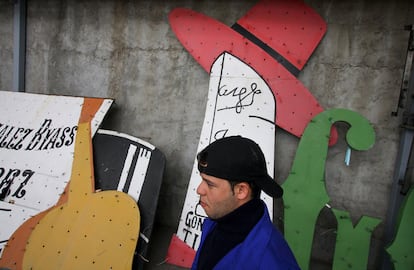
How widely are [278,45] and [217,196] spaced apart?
1.99m

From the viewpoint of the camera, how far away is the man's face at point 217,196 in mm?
933

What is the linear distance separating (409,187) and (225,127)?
1499 mm

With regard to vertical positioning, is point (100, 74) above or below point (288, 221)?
above

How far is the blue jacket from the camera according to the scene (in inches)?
32.7

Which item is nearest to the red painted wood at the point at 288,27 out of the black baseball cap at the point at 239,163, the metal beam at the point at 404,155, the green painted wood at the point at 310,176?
the green painted wood at the point at 310,176

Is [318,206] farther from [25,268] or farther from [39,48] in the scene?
[39,48]

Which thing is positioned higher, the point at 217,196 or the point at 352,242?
the point at 217,196

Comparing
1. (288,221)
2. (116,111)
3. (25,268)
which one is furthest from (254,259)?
(116,111)

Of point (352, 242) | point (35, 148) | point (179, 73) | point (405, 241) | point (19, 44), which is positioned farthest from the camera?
point (19, 44)

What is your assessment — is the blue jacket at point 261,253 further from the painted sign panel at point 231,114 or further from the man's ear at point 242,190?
the painted sign panel at point 231,114

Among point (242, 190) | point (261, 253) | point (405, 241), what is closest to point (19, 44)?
point (242, 190)

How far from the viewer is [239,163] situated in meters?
0.88

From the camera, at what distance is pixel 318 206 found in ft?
7.83

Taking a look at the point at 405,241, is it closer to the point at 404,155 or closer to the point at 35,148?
the point at 404,155
